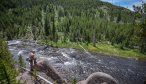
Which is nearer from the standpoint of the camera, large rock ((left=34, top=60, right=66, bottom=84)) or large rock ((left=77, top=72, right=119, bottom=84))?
large rock ((left=77, top=72, right=119, bottom=84))

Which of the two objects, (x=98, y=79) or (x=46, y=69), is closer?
(x=98, y=79)

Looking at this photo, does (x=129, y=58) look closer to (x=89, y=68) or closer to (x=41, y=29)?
(x=89, y=68)

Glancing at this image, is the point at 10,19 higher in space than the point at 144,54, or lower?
higher

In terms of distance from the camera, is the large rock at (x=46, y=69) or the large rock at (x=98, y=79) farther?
the large rock at (x=46, y=69)

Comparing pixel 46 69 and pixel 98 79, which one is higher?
pixel 46 69

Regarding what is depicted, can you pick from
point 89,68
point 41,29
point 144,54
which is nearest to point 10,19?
point 41,29

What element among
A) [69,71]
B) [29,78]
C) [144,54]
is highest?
[29,78]

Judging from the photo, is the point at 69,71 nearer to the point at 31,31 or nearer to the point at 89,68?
the point at 89,68

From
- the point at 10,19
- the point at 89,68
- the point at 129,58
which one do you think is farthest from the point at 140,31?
the point at 10,19

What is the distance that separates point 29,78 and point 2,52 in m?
9.25

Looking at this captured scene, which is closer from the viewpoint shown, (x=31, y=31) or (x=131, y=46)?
(x=131, y=46)

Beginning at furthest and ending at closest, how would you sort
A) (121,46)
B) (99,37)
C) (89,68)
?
(99,37), (121,46), (89,68)

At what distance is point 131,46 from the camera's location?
427 feet

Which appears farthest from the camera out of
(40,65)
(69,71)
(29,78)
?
(69,71)
